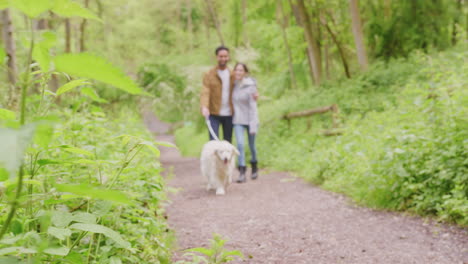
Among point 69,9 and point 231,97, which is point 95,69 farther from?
point 231,97

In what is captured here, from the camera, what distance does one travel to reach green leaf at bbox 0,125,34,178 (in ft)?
1.69

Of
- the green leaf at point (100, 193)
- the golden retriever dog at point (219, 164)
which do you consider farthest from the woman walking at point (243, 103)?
the green leaf at point (100, 193)

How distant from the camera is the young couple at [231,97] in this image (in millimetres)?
6996

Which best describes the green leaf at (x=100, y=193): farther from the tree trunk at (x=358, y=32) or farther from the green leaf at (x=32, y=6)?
the tree trunk at (x=358, y=32)

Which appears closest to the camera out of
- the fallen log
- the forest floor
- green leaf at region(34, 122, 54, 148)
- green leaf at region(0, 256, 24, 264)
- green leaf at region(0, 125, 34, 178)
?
green leaf at region(0, 125, 34, 178)

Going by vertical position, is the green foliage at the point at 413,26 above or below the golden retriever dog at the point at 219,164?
above

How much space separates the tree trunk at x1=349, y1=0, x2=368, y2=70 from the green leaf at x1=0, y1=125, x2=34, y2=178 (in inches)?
496

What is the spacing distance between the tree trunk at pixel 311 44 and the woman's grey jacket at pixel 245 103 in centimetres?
756

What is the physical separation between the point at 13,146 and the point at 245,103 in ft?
21.7

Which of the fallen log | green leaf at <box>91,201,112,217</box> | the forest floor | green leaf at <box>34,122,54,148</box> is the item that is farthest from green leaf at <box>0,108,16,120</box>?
the fallen log

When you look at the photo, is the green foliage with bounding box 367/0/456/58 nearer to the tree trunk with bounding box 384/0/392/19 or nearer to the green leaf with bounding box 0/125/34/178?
the tree trunk with bounding box 384/0/392/19

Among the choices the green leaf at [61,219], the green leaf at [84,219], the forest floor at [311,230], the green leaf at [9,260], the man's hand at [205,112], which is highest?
the man's hand at [205,112]

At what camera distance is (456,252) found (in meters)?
2.97

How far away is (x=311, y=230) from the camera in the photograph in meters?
3.78
